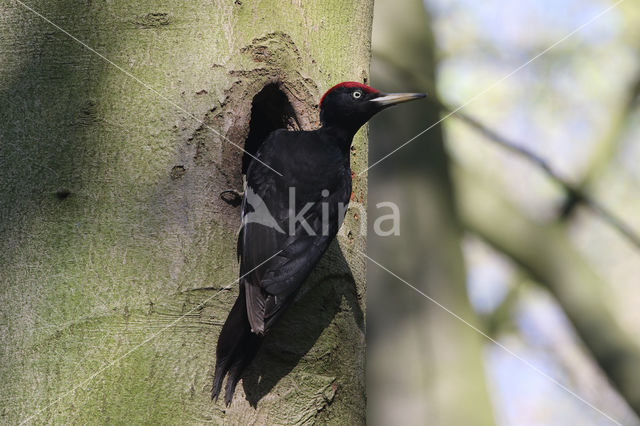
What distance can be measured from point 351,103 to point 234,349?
125cm

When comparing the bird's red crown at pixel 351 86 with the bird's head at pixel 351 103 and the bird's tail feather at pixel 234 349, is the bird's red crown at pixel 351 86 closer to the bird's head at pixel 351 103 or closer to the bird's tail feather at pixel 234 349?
the bird's head at pixel 351 103

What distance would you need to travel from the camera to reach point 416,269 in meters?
4.34

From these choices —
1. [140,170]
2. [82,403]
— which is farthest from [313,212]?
[82,403]

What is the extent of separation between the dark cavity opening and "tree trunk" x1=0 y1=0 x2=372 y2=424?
0.07 metres

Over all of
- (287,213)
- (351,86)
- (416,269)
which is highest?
(351,86)

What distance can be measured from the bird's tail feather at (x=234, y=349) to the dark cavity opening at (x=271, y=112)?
72cm

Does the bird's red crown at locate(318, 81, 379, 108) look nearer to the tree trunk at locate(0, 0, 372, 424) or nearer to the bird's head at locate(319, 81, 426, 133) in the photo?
the bird's head at locate(319, 81, 426, 133)

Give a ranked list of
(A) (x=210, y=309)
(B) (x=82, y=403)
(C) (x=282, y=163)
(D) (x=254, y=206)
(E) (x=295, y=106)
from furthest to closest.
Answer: (C) (x=282, y=163), (E) (x=295, y=106), (D) (x=254, y=206), (A) (x=210, y=309), (B) (x=82, y=403)

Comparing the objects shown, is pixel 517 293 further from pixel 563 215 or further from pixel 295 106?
pixel 295 106

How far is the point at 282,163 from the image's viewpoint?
2.53 metres

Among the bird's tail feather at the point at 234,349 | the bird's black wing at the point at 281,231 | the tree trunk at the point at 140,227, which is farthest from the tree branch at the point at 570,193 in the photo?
the bird's tail feather at the point at 234,349

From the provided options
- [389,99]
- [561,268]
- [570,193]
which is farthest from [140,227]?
[570,193]

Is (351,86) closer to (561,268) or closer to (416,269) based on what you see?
(416,269)

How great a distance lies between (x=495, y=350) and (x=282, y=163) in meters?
3.00
